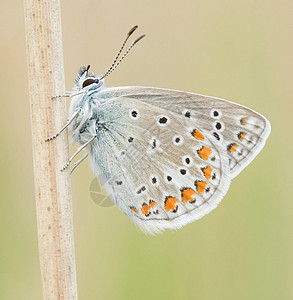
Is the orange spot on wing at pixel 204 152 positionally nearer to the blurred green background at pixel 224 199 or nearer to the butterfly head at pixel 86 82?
the butterfly head at pixel 86 82

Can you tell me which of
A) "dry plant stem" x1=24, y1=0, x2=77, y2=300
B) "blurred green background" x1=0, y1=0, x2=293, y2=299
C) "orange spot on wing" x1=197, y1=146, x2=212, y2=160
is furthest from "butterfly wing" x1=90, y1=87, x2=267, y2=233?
"blurred green background" x1=0, y1=0, x2=293, y2=299

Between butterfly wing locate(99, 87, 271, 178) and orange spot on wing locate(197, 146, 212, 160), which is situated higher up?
butterfly wing locate(99, 87, 271, 178)

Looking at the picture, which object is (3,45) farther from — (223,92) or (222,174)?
(222,174)

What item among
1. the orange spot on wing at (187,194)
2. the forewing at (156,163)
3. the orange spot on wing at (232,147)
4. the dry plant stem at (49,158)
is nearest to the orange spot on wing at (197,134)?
the forewing at (156,163)

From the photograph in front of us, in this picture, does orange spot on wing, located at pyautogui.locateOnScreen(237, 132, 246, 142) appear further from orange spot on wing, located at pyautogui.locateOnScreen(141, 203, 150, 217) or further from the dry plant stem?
the dry plant stem

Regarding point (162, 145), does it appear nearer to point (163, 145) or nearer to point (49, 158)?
point (163, 145)

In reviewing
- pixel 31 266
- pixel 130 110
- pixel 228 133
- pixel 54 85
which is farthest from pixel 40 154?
pixel 31 266
